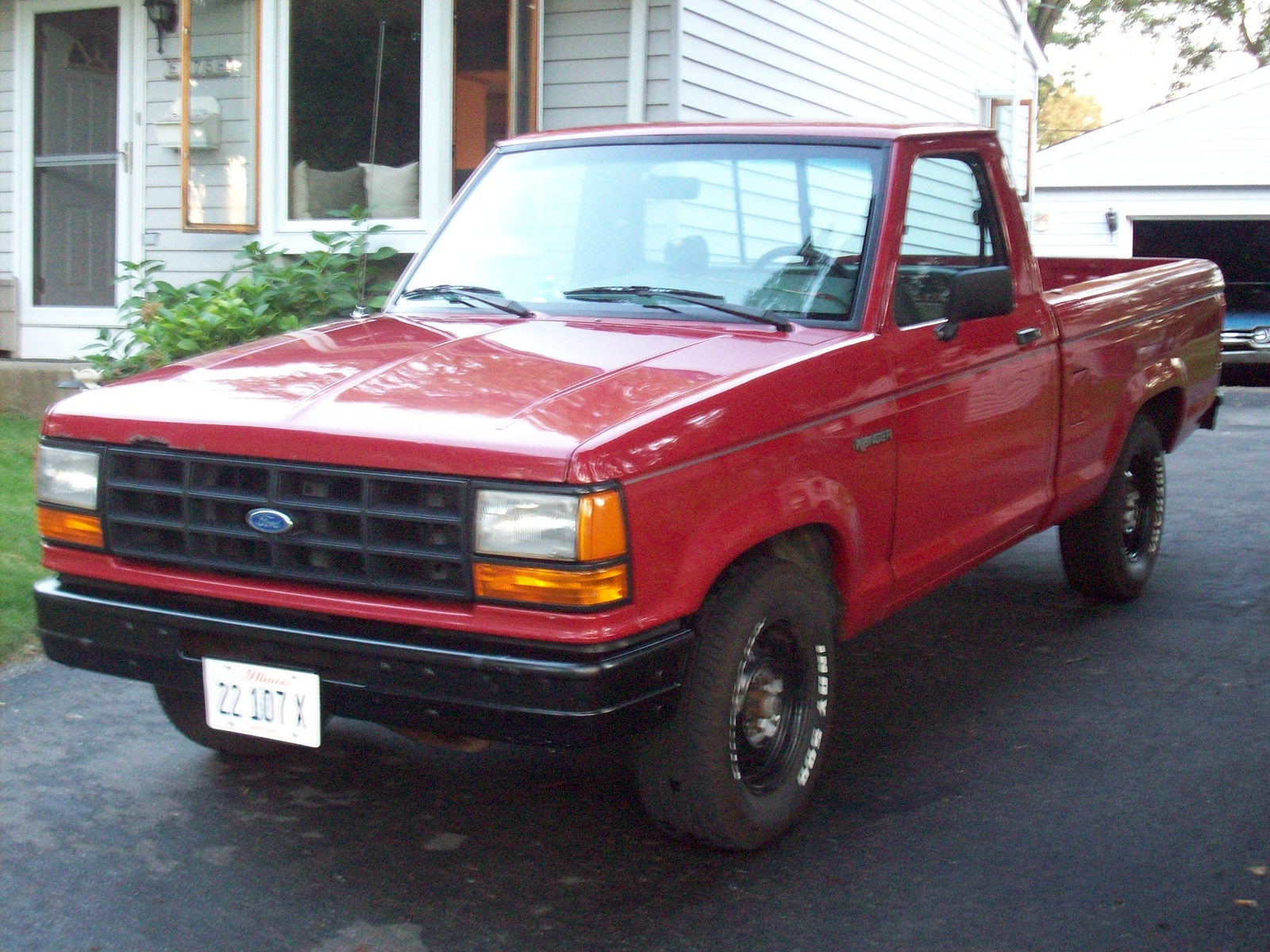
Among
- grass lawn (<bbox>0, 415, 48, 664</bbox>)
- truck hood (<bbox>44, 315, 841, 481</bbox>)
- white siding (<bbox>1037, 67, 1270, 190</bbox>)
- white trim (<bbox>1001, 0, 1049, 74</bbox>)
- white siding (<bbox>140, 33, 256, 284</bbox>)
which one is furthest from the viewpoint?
white siding (<bbox>1037, 67, 1270, 190</bbox>)

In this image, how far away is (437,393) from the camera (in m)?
3.27

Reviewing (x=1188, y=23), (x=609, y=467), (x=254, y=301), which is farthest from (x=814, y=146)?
(x=1188, y=23)

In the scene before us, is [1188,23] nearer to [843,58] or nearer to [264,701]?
[843,58]

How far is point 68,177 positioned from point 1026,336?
879 cm

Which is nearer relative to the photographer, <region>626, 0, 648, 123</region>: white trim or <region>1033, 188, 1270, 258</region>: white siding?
<region>626, 0, 648, 123</region>: white trim

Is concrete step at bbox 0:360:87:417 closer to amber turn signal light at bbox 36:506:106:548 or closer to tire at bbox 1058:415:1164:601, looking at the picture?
amber turn signal light at bbox 36:506:106:548

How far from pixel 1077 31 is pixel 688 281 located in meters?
40.1

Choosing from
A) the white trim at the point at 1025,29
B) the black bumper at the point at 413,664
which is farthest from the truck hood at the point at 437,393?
the white trim at the point at 1025,29

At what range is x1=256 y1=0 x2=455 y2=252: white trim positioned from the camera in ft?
30.0

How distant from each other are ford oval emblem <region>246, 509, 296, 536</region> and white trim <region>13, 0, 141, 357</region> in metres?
7.87

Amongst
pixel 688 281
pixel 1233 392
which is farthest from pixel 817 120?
pixel 1233 392

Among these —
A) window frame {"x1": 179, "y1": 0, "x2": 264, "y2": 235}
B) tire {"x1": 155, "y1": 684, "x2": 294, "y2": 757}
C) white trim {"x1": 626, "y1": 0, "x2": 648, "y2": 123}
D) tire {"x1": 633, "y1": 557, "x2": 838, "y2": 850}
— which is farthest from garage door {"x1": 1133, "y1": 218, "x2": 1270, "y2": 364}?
tire {"x1": 155, "y1": 684, "x2": 294, "y2": 757}

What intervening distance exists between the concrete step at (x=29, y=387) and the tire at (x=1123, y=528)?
704 centimetres

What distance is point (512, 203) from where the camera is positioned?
4.57 meters
